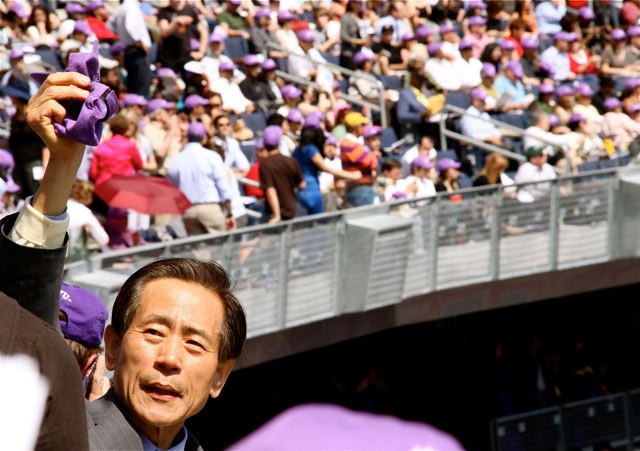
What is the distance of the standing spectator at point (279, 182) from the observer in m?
9.02

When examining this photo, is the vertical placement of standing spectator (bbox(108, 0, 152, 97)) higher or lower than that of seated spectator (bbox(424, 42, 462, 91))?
higher

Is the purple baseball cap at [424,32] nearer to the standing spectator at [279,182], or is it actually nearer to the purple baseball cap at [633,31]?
the purple baseball cap at [633,31]

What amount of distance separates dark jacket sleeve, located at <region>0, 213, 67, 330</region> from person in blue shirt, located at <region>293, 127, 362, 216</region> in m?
7.74

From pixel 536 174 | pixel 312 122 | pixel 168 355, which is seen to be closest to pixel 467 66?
pixel 536 174

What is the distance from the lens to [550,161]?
1214 centimetres

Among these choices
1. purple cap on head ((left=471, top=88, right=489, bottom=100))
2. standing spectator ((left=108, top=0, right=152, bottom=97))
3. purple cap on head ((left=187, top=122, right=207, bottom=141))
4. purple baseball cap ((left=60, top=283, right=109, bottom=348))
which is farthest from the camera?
purple cap on head ((left=471, top=88, right=489, bottom=100))

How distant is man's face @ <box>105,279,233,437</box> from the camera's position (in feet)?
6.67

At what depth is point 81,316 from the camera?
8.09 ft

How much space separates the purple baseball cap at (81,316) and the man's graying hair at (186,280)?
0.32 m

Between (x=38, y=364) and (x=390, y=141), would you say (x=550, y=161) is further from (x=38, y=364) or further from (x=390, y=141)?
(x=38, y=364)

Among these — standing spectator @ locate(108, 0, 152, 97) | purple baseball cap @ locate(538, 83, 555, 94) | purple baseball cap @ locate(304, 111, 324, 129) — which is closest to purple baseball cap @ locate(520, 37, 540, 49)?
purple baseball cap @ locate(538, 83, 555, 94)

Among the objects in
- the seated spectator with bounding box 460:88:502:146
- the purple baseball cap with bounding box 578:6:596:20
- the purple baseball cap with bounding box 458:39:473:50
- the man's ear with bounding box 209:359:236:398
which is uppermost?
the man's ear with bounding box 209:359:236:398

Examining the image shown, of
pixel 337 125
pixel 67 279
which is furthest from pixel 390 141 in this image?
pixel 67 279

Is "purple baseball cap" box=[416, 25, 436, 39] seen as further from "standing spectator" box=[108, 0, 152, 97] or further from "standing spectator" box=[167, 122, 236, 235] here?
"standing spectator" box=[167, 122, 236, 235]
